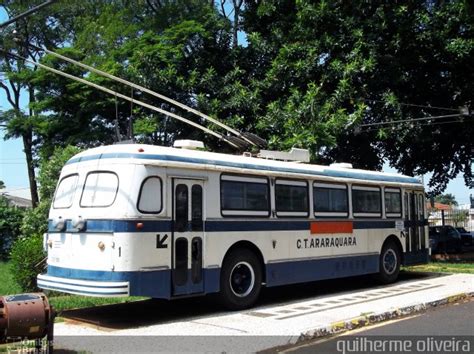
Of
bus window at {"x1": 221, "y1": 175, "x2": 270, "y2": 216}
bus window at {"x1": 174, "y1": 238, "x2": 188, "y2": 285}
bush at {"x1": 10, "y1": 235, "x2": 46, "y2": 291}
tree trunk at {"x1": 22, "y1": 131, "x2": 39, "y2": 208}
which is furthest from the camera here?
tree trunk at {"x1": 22, "y1": 131, "x2": 39, "y2": 208}

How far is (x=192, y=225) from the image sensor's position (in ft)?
33.0

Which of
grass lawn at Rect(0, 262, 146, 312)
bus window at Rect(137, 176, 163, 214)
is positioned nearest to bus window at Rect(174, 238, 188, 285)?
bus window at Rect(137, 176, 163, 214)

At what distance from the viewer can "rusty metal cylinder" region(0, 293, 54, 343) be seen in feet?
22.2

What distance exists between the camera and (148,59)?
830 inches

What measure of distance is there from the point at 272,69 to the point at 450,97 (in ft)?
24.5

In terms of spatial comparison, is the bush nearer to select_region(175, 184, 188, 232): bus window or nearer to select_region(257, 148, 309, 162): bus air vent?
select_region(175, 184, 188, 232): bus window

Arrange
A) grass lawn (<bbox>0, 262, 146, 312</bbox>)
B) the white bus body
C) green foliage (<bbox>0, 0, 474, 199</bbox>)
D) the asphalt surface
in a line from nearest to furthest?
the white bus body < the asphalt surface < grass lawn (<bbox>0, 262, 146, 312</bbox>) < green foliage (<bbox>0, 0, 474, 199</bbox>)

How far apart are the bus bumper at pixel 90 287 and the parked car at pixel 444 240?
23.6 metres

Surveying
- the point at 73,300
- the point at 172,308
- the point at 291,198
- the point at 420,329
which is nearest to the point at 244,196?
the point at 291,198

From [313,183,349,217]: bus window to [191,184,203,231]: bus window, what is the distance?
3.25 m

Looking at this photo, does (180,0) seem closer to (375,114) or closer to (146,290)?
(375,114)

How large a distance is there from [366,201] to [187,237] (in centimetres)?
565

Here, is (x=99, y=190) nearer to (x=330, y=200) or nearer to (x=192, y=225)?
(x=192, y=225)

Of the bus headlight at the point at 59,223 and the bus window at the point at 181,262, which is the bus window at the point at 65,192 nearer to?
the bus headlight at the point at 59,223
